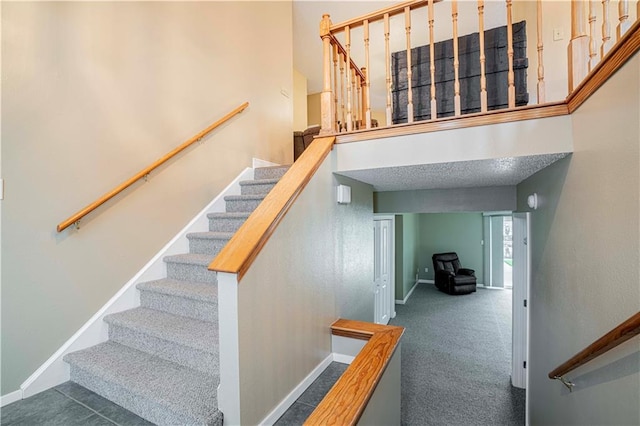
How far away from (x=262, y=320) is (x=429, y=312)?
5.54 meters

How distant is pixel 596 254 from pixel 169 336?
2220 millimetres

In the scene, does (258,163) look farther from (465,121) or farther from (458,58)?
(465,121)

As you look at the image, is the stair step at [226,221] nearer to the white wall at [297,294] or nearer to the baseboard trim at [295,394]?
the white wall at [297,294]

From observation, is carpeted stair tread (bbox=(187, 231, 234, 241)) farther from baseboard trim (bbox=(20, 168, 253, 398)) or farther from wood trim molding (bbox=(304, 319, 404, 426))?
wood trim molding (bbox=(304, 319, 404, 426))

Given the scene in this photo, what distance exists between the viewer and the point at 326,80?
2.16 m

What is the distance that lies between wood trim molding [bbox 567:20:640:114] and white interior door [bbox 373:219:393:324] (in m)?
3.66

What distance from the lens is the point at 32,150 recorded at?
1.71 metres

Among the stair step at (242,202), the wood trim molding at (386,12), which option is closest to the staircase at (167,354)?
the stair step at (242,202)

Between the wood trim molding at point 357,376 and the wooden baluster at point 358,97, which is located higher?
the wooden baluster at point 358,97

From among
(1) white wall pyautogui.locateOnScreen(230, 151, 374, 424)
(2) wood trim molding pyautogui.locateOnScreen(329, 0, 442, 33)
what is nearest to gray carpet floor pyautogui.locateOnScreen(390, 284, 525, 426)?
(1) white wall pyautogui.locateOnScreen(230, 151, 374, 424)

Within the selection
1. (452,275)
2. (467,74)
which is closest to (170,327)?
(467,74)

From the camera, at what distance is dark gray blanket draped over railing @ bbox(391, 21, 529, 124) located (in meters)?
2.40

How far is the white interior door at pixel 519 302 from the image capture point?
2975 mm

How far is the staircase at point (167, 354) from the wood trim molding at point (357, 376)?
49cm
